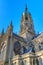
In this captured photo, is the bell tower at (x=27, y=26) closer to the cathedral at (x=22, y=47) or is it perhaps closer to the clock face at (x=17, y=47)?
the cathedral at (x=22, y=47)

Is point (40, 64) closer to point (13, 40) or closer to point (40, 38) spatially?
point (13, 40)

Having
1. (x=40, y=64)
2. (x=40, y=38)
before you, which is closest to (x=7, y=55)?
(x=40, y=64)

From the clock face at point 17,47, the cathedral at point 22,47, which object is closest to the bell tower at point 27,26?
the cathedral at point 22,47

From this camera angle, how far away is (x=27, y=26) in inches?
2697

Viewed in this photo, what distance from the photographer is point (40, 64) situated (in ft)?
119

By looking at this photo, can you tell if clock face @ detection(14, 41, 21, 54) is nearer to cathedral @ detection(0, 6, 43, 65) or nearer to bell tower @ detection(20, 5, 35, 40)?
cathedral @ detection(0, 6, 43, 65)

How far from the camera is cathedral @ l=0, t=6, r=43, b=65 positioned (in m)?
38.2

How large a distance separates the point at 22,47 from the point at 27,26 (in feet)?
61.0

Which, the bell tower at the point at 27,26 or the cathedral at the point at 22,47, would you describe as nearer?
the cathedral at the point at 22,47

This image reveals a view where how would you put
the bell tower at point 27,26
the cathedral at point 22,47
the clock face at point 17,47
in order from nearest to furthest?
1. the cathedral at point 22,47
2. the clock face at point 17,47
3. the bell tower at point 27,26

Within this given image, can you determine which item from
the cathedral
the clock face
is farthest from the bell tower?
the clock face

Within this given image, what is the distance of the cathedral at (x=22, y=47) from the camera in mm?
38250

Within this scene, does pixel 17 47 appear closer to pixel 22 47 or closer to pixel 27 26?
pixel 22 47

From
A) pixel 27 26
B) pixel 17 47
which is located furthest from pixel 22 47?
pixel 27 26
